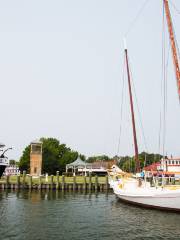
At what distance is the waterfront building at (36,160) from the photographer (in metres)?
73.6

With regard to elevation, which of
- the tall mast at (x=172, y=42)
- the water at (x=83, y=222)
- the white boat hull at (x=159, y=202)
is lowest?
the water at (x=83, y=222)

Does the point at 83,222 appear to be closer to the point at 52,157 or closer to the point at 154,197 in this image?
the point at 154,197

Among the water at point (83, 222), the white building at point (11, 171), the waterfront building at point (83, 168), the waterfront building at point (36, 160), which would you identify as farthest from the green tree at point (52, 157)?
the water at point (83, 222)

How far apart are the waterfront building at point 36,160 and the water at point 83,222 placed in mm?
35144

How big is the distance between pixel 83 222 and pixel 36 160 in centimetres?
4952

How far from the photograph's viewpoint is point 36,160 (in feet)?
248

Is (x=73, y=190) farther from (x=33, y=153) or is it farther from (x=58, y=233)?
(x=58, y=233)

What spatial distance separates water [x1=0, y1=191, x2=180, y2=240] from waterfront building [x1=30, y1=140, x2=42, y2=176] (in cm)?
3514

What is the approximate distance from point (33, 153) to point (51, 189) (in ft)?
73.6

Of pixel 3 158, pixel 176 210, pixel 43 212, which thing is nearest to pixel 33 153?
pixel 3 158

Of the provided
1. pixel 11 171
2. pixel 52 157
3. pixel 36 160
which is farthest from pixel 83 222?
pixel 11 171

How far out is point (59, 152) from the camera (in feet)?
372

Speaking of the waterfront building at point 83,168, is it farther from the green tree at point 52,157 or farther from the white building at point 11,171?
the white building at point 11,171

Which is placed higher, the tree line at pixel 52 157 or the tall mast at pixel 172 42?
the tall mast at pixel 172 42
